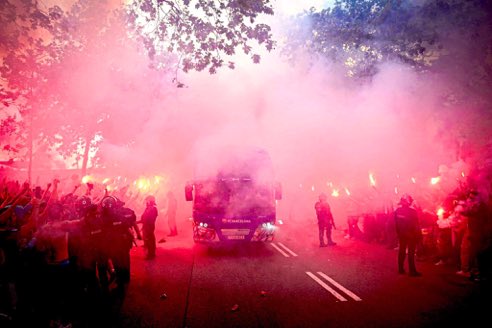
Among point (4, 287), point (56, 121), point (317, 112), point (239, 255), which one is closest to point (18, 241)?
point (4, 287)

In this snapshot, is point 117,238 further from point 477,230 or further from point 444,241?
point 444,241

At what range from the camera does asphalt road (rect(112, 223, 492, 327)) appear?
16.4ft

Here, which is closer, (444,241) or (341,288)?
(341,288)

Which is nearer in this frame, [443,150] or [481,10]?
[481,10]

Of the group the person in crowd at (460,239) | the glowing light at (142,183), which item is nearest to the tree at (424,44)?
the person in crowd at (460,239)

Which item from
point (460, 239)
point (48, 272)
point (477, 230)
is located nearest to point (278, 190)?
point (460, 239)

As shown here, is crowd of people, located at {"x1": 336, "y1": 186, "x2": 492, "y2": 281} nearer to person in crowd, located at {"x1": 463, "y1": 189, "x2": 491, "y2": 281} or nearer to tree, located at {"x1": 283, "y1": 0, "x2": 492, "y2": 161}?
person in crowd, located at {"x1": 463, "y1": 189, "x2": 491, "y2": 281}

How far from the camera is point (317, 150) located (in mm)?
20578

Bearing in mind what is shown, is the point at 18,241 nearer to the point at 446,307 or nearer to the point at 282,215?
the point at 446,307

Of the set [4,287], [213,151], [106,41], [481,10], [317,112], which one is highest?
[106,41]

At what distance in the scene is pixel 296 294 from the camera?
6262 mm

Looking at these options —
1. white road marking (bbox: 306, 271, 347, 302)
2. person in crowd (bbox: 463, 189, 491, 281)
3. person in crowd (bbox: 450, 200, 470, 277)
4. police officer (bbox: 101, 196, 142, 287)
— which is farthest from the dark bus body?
person in crowd (bbox: 463, 189, 491, 281)

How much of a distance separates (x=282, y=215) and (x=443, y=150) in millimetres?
15466

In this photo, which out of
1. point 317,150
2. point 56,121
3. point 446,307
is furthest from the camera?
point 56,121
